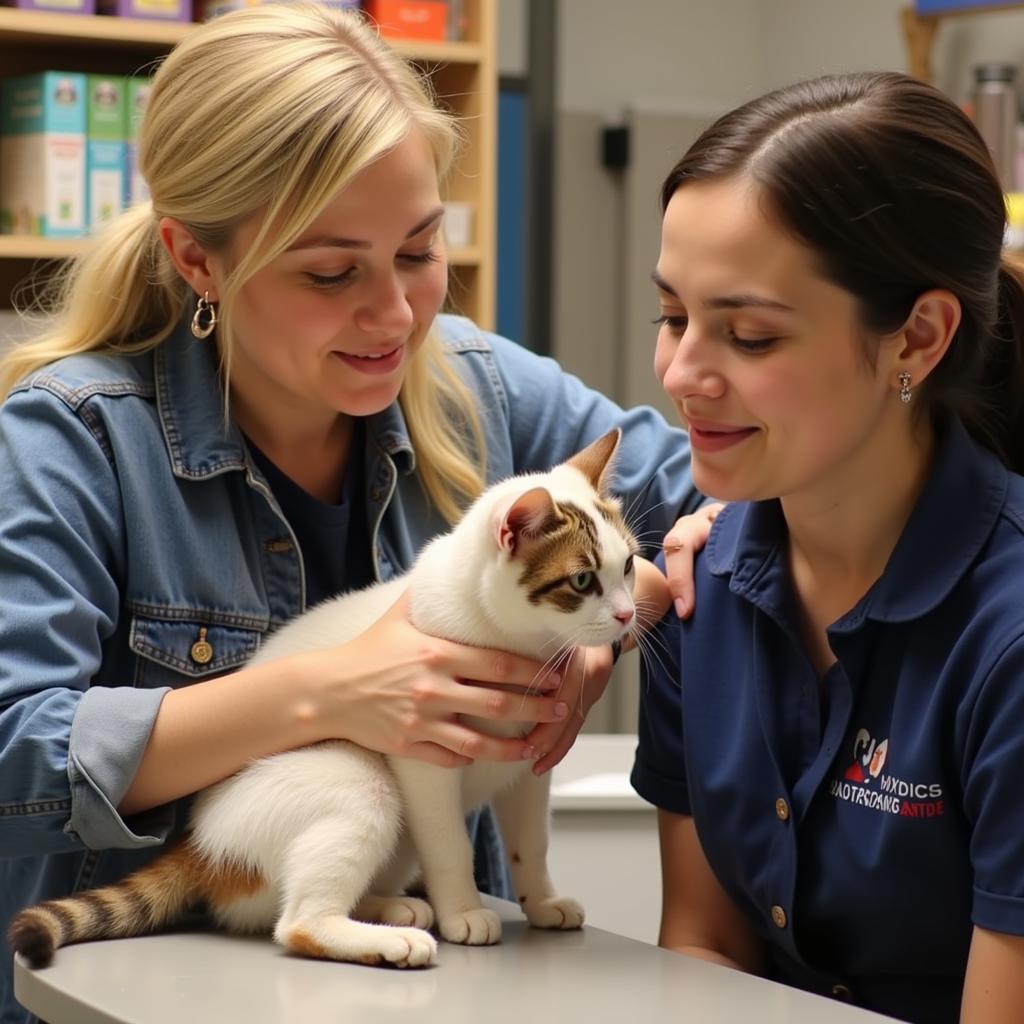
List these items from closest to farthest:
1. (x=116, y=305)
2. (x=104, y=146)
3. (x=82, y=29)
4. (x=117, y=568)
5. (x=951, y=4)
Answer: (x=117, y=568), (x=116, y=305), (x=82, y=29), (x=104, y=146), (x=951, y=4)

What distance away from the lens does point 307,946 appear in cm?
116

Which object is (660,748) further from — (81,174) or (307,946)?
(81,174)

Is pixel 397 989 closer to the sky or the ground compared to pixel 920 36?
closer to the ground

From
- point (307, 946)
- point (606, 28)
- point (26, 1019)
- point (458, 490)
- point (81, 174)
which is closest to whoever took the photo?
point (307, 946)

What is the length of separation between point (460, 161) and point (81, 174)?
74 centimetres

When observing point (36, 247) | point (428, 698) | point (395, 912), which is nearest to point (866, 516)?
point (428, 698)

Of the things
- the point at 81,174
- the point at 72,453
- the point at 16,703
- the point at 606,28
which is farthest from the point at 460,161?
the point at 16,703

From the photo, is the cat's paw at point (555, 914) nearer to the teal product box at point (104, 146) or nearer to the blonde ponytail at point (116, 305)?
the blonde ponytail at point (116, 305)

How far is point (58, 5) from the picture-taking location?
2.58m

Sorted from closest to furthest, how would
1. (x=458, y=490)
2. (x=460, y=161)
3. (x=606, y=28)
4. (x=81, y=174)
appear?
(x=458, y=490)
(x=81, y=174)
(x=460, y=161)
(x=606, y=28)

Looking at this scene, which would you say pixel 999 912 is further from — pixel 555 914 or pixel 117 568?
pixel 117 568

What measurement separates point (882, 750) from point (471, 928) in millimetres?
387

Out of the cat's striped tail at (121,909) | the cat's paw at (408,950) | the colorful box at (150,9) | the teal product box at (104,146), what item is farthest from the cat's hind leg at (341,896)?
the colorful box at (150,9)

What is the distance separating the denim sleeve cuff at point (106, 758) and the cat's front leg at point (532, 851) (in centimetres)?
33
